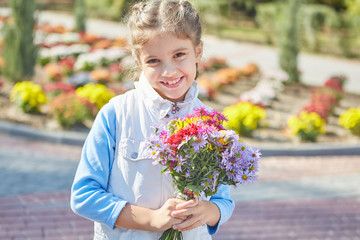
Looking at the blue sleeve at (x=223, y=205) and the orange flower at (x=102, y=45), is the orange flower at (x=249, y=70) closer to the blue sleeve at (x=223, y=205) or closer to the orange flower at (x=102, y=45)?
the orange flower at (x=102, y=45)

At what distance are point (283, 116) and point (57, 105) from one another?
13.5ft

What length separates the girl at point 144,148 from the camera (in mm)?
1783

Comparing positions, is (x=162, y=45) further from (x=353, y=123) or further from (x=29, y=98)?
(x=353, y=123)

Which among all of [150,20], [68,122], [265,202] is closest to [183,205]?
[150,20]

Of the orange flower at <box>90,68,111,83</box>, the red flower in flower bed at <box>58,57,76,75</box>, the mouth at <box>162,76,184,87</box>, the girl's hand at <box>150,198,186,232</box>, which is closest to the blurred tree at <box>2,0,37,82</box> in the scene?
the red flower in flower bed at <box>58,57,76,75</box>

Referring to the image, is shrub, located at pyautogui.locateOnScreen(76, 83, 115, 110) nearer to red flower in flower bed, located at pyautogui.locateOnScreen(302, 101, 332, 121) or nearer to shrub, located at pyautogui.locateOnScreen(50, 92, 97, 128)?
shrub, located at pyautogui.locateOnScreen(50, 92, 97, 128)

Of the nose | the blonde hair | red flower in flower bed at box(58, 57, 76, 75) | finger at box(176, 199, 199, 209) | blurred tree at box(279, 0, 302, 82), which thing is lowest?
red flower in flower bed at box(58, 57, 76, 75)

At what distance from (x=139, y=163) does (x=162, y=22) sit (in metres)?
0.52

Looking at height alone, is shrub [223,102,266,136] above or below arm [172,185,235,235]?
below

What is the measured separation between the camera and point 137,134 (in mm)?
1868

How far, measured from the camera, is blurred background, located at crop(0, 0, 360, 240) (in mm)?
4695

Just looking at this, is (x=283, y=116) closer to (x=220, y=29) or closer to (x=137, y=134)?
(x=137, y=134)

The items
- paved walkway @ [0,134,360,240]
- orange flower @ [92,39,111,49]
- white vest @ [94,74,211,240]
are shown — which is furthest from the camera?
orange flower @ [92,39,111,49]

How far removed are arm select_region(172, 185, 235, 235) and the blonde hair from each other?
2.00ft
